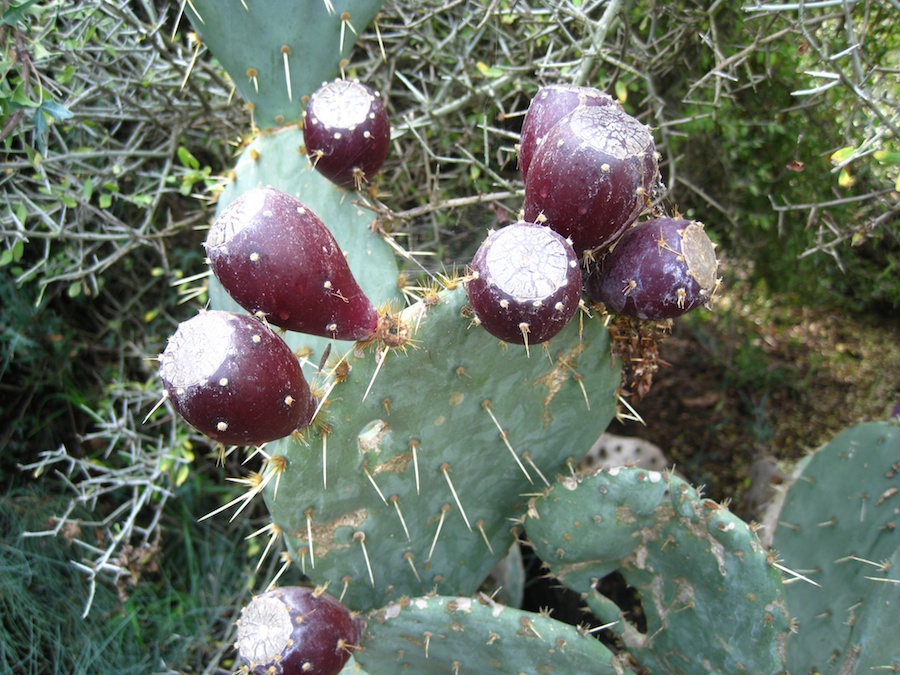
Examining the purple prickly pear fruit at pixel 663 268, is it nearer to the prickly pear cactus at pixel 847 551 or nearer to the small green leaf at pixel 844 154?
the small green leaf at pixel 844 154

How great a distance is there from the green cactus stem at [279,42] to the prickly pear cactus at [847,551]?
127 cm

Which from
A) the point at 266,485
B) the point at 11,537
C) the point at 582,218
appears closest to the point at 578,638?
the point at 266,485

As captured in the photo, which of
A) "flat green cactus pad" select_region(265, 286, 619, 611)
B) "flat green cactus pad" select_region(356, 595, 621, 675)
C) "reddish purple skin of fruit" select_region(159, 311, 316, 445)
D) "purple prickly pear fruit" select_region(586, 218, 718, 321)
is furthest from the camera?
"flat green cactus pad" select_region(356, 595, 621, 675)

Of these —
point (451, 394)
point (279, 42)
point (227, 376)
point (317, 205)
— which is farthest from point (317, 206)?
point (227, 376)

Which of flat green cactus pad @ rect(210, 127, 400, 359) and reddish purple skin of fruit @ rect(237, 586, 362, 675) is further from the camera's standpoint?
flat green cactus pad @ rect(210, 127, 400, 359)

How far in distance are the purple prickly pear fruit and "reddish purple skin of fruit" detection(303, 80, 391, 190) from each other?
47 cm

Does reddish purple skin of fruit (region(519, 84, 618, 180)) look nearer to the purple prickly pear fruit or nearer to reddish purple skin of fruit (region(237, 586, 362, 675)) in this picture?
the purple prickly pear fruit

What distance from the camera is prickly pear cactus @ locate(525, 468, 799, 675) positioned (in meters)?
1.04

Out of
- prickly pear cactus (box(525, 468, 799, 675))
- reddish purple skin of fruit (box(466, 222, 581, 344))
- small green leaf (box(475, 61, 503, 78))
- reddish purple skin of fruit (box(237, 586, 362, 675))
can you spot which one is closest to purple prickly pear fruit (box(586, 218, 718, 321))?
reddish purple skin of fruit (box(466, 222, 581, 344))

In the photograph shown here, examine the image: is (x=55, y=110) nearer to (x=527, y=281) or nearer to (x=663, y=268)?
(x=527, y=281)

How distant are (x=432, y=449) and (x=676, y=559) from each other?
0.44 m

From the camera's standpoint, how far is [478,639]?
1093 millimetres

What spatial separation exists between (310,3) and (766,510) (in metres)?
1.55

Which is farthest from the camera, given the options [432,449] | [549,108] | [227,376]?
[432,449]
